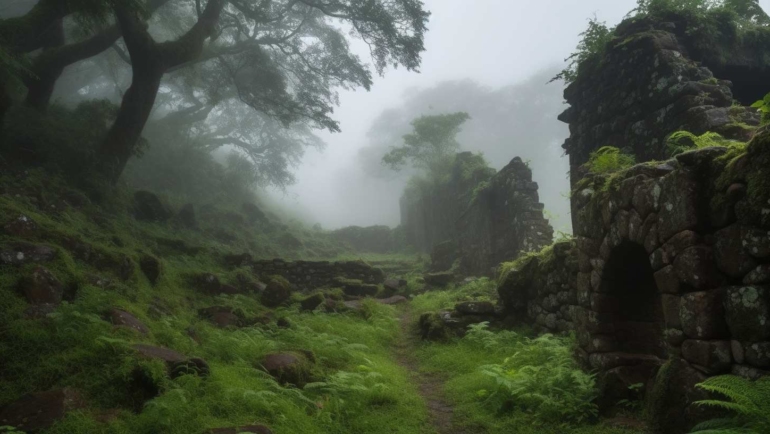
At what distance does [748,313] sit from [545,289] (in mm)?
4541

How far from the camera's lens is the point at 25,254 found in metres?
6.39

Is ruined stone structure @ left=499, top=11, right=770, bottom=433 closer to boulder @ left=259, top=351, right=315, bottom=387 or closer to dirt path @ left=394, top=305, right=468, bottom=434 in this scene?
dirt path @ left=394, top=305, right=468, bottom=434

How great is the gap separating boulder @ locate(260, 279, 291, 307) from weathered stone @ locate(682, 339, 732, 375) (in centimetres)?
884

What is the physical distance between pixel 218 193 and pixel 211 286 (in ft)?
63.2

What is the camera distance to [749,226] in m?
2.95

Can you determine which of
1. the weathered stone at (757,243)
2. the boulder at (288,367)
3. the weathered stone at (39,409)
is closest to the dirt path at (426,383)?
the boulder at (288,367)

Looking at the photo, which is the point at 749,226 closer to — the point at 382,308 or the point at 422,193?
the point at 382,308

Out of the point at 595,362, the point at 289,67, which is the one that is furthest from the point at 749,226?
the point at 289,67

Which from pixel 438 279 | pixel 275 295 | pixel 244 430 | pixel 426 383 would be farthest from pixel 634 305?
pixel 438 279

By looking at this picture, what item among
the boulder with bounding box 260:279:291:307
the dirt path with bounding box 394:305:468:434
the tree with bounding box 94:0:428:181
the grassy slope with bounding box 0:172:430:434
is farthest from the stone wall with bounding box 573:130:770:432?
the tree with bounding box 94:0:428:181

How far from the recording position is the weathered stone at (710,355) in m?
3.12

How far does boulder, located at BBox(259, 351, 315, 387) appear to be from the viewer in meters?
5.22

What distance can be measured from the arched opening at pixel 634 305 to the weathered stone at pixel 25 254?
304 inches

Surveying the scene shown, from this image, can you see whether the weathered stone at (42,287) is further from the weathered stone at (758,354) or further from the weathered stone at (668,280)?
the weathered stone at (758,354)
